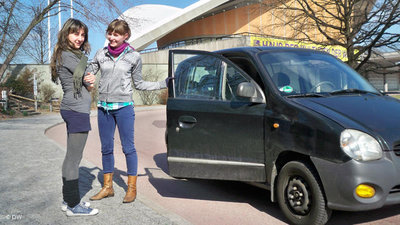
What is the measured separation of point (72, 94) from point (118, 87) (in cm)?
65

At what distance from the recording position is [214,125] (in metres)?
3.84

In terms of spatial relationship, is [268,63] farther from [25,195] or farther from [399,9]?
[399,9]

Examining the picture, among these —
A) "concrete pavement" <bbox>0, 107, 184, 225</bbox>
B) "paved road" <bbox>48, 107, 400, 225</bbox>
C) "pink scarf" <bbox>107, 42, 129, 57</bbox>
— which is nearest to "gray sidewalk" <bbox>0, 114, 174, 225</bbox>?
"concrete pavement" <bbox>0, 107, 184, 225</bbox>

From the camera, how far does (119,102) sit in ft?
12.9

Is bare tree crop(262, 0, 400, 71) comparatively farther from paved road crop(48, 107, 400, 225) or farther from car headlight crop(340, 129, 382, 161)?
car headlight crop(340, 129, 382, 161)

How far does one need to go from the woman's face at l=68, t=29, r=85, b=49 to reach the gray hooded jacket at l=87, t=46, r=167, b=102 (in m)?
0.44

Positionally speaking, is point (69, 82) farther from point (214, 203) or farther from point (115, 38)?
point (214, 203)

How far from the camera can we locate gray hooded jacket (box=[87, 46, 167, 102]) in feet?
12.9

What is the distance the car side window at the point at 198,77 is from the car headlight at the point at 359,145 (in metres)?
1.54

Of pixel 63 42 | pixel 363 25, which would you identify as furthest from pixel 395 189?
pixel 363 25

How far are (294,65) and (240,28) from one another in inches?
1882

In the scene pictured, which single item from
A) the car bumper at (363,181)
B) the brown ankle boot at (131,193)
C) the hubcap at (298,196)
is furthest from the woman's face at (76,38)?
the car bumper at (363,181)

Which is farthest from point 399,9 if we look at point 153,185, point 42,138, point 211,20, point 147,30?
point 211,20

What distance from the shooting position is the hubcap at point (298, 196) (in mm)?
3223
